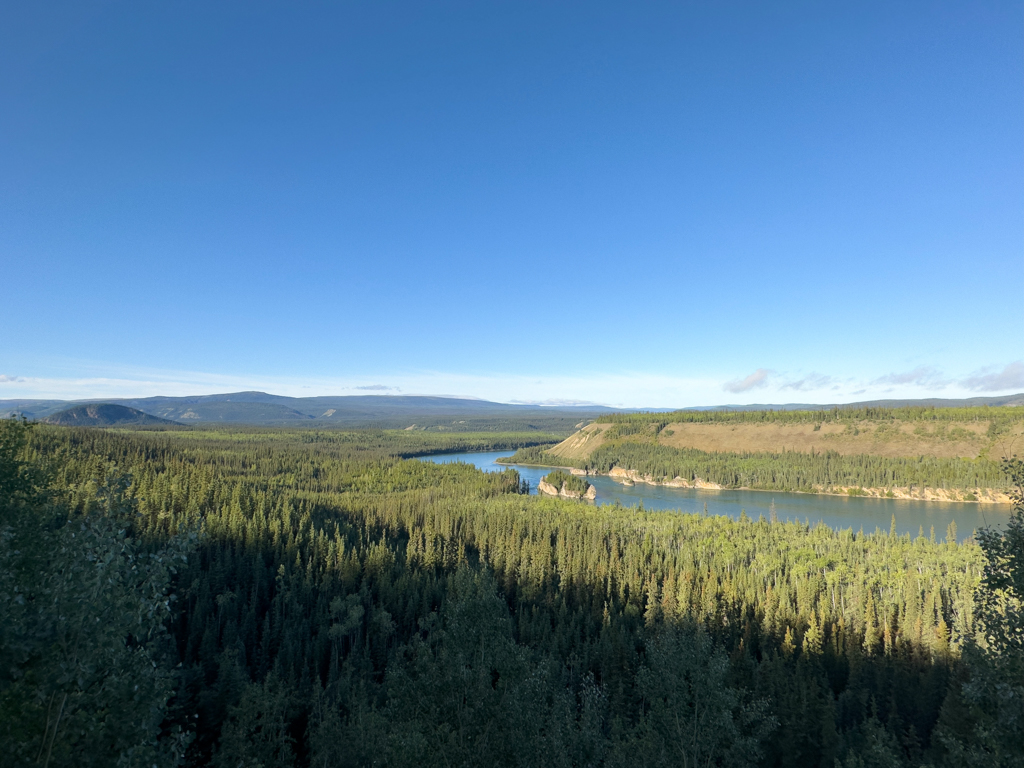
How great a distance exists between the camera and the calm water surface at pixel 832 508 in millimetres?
130250

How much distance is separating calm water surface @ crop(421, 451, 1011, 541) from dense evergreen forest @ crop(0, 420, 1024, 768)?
38.8 metres

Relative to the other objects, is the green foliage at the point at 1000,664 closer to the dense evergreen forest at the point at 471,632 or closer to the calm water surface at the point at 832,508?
the dense evergreen forest at the point at 471,632

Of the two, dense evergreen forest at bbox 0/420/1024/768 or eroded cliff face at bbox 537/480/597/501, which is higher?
dense evergreen forest at bbox 0/420/1024/768

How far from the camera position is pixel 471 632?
65.9ft

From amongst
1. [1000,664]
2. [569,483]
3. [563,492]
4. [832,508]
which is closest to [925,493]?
[832,508]

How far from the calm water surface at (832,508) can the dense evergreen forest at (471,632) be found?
38751 millimetres

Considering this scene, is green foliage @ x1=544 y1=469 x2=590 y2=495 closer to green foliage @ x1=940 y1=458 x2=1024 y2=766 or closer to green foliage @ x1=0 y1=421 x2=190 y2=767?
green foliage @ x1=940 y1=458 x2=1024 y2=766

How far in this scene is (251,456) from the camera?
638 feet

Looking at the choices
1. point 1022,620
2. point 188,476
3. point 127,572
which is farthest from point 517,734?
point 188,476

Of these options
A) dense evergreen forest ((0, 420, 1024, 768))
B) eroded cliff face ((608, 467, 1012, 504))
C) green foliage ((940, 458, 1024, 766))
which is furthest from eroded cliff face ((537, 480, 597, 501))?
green foliage ((940, 458, 1024, 766))

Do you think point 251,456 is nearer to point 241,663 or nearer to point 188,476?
point 188,476

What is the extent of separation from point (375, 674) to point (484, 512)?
195 ft

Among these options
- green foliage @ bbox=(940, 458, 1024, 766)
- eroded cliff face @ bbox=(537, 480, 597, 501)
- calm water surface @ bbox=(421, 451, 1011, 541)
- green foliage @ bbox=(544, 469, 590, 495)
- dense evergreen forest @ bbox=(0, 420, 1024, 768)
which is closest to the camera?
dense evergreen forest @ bbox=(0, 420, 1024, 768)

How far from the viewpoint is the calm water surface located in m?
130
